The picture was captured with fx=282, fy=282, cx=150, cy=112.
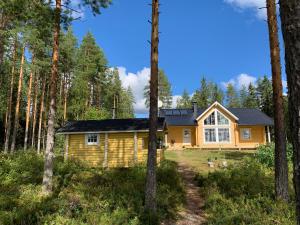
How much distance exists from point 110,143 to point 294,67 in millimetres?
18523

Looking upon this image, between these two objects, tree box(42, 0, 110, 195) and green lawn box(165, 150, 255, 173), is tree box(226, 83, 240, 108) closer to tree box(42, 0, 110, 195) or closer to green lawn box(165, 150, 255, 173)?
green lawn box(165, 150, 255, 173)

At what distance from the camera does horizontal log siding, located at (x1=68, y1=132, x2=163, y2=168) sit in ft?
64.7

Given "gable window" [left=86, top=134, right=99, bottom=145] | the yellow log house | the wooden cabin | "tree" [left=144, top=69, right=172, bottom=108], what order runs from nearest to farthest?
1. the wooden cabin
2. "gable window" [left=86, top=134, right=99, bottom=145]
3. the yellow log house
4. "tree" [left=144, top=69, right=172, bottom=108]

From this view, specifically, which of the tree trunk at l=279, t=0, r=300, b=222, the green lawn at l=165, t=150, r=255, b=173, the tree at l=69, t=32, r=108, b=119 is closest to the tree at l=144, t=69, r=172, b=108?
the tree at l=69, t=32, r=108, b=119

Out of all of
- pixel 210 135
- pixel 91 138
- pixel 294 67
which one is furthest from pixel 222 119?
pixel 294 67

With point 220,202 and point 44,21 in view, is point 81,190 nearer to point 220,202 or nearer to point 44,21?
point 220,202

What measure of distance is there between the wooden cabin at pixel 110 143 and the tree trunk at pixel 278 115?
9.40 m

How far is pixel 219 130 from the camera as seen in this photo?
3422 centimetres

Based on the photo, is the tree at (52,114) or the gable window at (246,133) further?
the gable window at (246,133)

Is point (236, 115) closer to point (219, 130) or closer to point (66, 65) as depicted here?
point (219, 130)

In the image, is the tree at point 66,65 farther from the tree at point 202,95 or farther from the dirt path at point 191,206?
the tree at point 202,95

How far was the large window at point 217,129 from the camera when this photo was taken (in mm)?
34094

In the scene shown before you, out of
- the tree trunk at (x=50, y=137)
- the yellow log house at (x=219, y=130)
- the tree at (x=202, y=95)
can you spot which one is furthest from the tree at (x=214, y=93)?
the tree trunk at (x=50, y=137)

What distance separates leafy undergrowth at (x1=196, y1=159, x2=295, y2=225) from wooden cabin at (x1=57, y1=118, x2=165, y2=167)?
5440 millimetres
